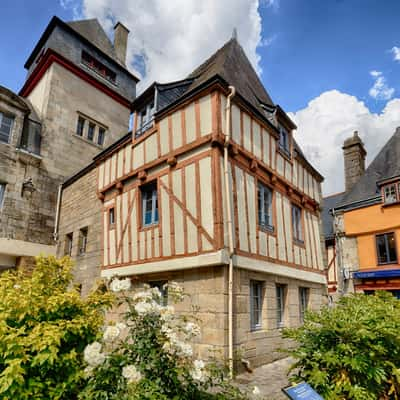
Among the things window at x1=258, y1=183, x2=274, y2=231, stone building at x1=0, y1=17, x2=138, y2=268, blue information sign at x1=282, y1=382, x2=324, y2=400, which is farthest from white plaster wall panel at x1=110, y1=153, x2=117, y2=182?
blue information sign at x1=282, y1=382, x2=324, y2=400

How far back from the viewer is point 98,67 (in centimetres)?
1142

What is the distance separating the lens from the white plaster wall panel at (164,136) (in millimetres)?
5664

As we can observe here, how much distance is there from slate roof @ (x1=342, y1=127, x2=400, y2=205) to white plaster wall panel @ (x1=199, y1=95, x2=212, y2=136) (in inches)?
333

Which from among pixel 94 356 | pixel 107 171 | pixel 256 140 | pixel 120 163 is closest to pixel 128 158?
pixel 120 163

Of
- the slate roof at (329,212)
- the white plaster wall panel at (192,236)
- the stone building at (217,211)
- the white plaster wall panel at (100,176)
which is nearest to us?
the stone building at (217,211)

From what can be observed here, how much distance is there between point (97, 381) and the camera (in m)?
1.97

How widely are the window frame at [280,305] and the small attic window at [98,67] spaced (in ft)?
33.4

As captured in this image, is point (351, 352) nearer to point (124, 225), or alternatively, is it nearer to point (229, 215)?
point (229, 215)

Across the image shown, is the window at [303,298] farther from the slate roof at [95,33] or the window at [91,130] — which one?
the slate roof at [95,33]

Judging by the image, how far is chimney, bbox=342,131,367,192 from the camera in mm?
13039

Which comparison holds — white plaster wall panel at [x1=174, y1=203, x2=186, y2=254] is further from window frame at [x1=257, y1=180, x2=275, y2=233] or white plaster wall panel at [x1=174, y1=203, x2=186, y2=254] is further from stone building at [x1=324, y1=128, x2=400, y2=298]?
stone building at [x1=324, y1=128, x2=400, y2=298]

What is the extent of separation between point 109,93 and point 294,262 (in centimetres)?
940

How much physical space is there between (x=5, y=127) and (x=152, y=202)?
5.63 metres

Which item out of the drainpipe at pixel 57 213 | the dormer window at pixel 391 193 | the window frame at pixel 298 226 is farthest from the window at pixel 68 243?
the dormer window at pixel 391 193
